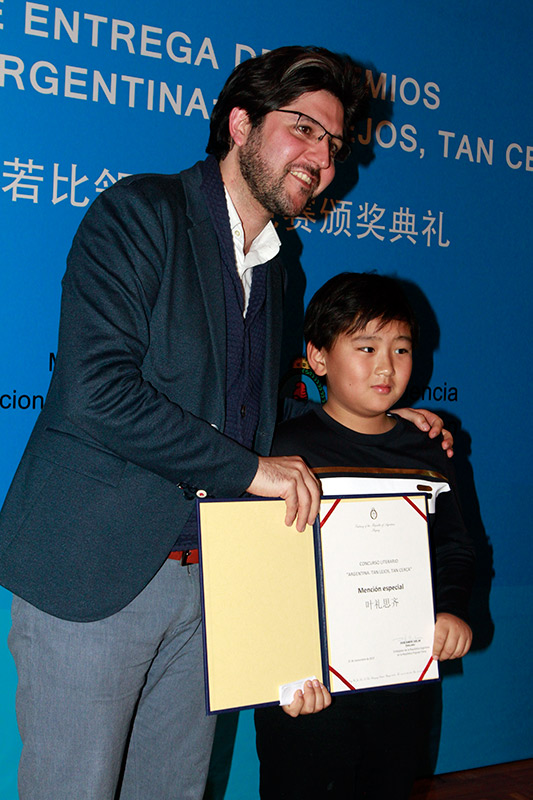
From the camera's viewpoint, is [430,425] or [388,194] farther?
[388,194]

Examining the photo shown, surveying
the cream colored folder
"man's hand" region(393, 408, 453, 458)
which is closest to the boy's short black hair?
"man's hand" region(393, 408, 453, 458)

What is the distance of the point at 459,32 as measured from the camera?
267cm

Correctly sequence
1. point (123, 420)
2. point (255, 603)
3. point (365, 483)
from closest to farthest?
point (123, 420) → point (255, 603) → point (365, 483)

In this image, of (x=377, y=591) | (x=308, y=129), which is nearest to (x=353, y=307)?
(x=308, y=129)

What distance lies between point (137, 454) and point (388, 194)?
171 centimetres

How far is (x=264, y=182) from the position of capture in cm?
152

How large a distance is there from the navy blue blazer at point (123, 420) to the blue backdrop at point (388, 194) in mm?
779

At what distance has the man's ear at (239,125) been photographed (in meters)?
1.58

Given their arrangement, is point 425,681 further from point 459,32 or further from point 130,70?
point 459,32

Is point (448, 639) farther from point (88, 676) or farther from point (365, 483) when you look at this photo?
point (88, 676)

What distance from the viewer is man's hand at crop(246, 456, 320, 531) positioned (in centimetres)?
133

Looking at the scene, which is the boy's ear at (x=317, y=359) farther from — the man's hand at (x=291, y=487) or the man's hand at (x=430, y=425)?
the man's hand at (x=291, y=487)

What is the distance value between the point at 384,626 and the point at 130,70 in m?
1.71

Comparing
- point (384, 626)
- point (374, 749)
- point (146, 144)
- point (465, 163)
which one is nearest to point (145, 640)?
point (384, 626)
